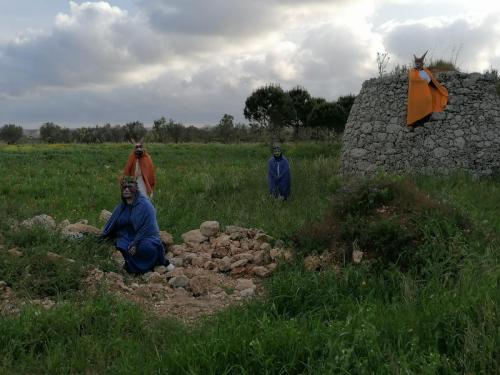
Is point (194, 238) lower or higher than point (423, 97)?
lower

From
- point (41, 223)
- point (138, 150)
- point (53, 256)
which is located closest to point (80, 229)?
point (41, 223)

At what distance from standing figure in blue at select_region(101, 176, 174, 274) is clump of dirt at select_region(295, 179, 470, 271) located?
5.67ft

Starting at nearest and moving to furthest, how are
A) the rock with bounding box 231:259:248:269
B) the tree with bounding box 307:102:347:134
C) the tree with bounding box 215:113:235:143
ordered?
the rock with bounding box 231:259:248:269 < the tree with bounding box 307:102:347:134 < the tree with bounding box 215:113:235:143

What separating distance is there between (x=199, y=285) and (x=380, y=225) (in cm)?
200

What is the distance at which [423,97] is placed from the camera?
1092 cm

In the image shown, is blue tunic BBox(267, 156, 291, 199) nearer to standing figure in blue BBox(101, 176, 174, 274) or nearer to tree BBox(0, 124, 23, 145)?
standing figure in blue BBox(101, 176, 174, 274)

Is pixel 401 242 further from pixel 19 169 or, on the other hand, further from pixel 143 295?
pixel 19 169

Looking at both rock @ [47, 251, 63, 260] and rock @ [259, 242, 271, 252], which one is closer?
rock @ [47, 251, 63, 260]

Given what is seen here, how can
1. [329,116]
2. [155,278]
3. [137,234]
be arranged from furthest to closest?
1. [329,116]
2. [137,234]
3. [155,278]

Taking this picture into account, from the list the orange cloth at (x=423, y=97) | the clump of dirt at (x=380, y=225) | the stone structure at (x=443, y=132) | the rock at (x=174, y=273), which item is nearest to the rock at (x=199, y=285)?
the rock at (x=174, y=273)

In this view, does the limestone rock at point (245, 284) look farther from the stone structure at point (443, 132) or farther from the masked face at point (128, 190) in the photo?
the stone structure at point (443, 132)

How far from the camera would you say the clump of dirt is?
203 inches

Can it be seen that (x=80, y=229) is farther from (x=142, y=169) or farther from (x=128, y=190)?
(x=142, y=169)

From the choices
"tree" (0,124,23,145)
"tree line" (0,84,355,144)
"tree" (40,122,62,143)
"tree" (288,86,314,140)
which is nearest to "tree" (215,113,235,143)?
"tree line" (0,84,355,144)
